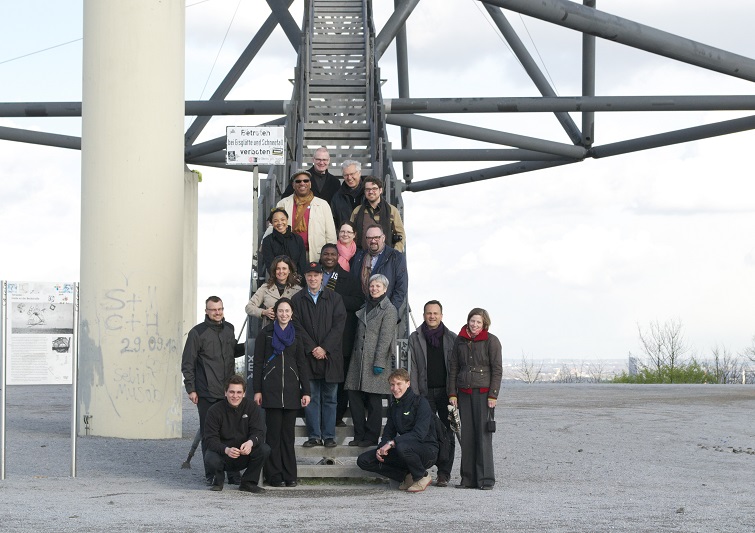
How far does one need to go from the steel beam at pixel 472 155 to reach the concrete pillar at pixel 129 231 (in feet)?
41.8

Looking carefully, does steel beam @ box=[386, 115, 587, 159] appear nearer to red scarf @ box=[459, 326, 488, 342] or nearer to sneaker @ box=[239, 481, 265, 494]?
red scarf @ box=[459, 326, 488, 342]

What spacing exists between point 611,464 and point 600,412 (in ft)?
24.3

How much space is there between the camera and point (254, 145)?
12.6 metres

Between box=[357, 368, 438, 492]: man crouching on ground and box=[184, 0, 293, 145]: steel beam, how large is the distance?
668 inches

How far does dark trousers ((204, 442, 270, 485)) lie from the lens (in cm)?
1173

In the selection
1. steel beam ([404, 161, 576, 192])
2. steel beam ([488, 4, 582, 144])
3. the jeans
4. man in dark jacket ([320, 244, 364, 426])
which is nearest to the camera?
the jeans

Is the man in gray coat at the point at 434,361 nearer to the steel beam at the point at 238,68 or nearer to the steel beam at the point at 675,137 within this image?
the steel beam at the point at 675,137

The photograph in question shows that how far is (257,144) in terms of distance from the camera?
41.4 feet

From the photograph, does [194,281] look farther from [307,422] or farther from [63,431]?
[307,422]

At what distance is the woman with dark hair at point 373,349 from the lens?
12008 millimetres

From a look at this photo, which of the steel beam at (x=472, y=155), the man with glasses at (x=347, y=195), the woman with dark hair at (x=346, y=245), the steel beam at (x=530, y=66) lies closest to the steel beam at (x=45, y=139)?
the steel beam at (x=472, y=155)

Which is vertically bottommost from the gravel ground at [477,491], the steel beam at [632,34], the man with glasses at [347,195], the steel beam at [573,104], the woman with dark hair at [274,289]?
the gravel ground at [477,491]

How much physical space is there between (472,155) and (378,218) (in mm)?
16834

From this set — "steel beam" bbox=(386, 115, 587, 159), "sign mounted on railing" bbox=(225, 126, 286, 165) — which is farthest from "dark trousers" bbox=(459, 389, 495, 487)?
"steel beam" bbox=(386, 115, 587, 159)
